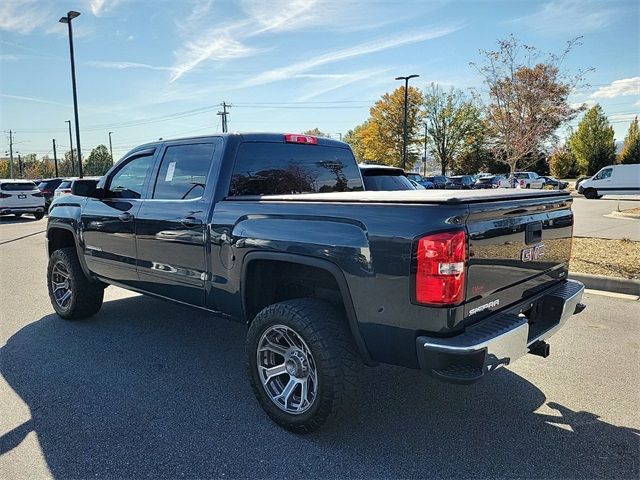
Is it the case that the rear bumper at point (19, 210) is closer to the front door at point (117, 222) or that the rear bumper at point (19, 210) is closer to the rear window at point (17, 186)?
the rear window at point (17, 186)

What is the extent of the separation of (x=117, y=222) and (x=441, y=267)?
3.28 m

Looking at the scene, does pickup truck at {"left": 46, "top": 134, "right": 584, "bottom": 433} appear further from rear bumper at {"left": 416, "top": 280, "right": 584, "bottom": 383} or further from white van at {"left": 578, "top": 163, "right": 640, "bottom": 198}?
white van at {"left": 578, "top": 163, "right": 640, "bottom": 198}

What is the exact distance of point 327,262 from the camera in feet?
9.32

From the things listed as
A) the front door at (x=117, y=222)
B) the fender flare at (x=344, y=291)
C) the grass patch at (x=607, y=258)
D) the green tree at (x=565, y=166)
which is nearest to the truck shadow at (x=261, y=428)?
the fender flare at (x=344, y=291)

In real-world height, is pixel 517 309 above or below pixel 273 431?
above

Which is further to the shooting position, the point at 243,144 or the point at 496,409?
the point at 243,144

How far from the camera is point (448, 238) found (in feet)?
8.01

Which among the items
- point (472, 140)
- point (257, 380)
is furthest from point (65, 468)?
point (472, 140)

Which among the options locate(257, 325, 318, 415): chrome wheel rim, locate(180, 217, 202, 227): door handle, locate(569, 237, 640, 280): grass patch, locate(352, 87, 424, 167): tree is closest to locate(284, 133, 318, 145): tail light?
locate(180, 217, 202, 227): door handle

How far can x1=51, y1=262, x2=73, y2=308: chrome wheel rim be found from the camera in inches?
214

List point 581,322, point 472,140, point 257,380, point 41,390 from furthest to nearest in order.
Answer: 1. point 472,140
2. point 581,322
3. point 41,390
4. point 257,380

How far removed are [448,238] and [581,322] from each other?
346 cm

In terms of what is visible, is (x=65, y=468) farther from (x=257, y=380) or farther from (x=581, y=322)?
(x=581, y=322)

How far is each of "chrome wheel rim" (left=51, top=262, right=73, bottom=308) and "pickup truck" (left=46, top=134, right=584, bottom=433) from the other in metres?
1.09
